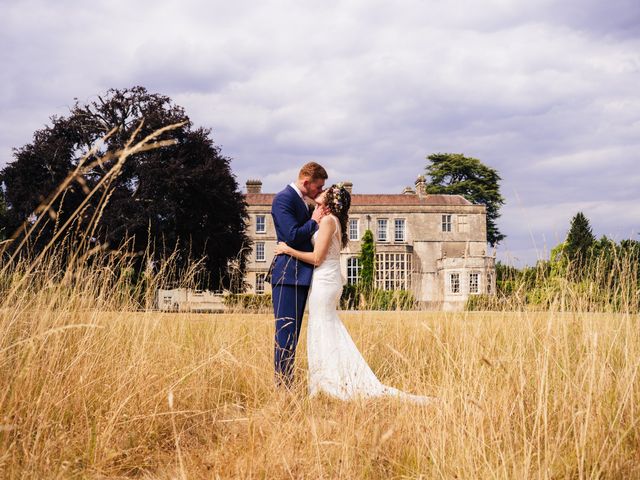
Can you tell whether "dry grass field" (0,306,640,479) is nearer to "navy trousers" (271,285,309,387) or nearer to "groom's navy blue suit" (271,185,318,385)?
"navy trousers" (271,285,309,387)

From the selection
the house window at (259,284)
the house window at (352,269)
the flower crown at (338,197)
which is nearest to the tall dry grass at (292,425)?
the flower crown at (338,197)

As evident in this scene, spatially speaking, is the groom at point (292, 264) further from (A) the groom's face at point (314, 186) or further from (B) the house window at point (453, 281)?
(B) the house window at point (453, 281)

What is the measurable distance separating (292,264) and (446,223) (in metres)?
35.6

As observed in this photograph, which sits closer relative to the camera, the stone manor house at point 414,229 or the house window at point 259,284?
the house window at point 259,284

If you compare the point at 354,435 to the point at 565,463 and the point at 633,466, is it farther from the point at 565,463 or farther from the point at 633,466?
the point at 633,466

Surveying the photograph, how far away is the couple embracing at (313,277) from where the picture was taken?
13.8ft

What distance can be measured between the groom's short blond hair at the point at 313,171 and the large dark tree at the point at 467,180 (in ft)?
132

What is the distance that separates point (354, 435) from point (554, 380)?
4.59ft

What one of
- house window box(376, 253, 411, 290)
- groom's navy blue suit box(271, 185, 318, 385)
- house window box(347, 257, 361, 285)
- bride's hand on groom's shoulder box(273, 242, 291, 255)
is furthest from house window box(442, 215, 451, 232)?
bride's hand on groom's shoulder box(273, 242, 291, 255)

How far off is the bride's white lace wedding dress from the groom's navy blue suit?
9cm

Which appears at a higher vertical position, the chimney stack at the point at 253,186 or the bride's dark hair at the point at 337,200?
the chimney stack at the point at 253,186

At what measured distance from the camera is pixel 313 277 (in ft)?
14.3

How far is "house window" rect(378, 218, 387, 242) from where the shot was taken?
126 feet

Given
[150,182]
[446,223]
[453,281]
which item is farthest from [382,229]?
[150,182]
